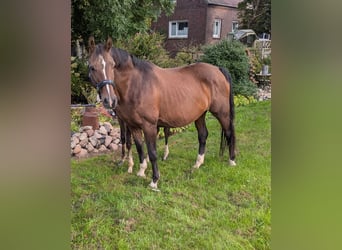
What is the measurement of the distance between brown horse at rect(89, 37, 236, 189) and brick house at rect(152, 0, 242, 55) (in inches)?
310

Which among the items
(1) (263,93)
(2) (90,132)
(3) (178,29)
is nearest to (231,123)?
(2) (90,132)

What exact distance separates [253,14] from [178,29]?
9.86 feet

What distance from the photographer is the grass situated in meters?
2.10

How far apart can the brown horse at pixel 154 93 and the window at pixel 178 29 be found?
313 inches

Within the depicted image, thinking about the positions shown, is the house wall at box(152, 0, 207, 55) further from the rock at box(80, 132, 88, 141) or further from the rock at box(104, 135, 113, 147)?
the rock at box(80, 132, 88, 141)

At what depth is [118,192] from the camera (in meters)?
2.84

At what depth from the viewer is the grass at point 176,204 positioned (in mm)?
2102

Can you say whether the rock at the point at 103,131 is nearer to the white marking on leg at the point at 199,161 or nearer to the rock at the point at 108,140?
the rock at the point at 108,140

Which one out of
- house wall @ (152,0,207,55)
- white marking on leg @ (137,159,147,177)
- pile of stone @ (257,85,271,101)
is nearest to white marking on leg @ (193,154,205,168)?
white marking on leg @ (137,159,147,177)

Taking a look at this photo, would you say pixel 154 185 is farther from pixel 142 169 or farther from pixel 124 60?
pixel 124 60

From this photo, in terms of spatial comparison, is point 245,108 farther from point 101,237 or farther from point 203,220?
point 101,237
